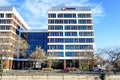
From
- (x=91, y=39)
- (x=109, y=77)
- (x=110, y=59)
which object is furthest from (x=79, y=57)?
(x=109, y=77)

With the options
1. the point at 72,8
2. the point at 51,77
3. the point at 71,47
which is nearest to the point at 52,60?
the point at 71,47

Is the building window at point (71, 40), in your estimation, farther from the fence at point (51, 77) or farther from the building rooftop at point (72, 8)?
the fence at point (51, 77)

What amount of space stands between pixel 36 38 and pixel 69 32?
19.0 metres

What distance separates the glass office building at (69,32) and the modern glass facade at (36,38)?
29.7ft

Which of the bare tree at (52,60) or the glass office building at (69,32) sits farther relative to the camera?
the glass office building at (69,32)

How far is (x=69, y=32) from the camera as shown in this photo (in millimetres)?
102500

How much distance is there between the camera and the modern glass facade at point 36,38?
108875mm

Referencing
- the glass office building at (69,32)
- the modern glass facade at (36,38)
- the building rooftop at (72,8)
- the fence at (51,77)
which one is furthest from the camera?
the modern glass facade at (36,38)

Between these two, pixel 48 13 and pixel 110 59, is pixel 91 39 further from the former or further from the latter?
pixel 110 59

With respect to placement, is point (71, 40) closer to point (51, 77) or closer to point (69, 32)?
point (69, 32)

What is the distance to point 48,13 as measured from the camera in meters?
105

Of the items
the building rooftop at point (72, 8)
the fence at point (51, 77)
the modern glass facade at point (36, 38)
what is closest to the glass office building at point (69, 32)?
the building rooftop at point (72, 8)

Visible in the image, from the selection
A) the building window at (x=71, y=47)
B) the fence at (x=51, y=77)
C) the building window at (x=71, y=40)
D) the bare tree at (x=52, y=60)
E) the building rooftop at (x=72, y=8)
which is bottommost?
the fence at (x=51, y=77)

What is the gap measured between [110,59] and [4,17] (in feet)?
185
